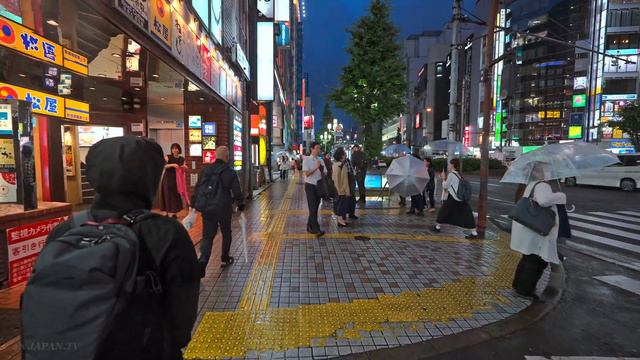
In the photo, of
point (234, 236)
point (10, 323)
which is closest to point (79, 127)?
point (234, 236)

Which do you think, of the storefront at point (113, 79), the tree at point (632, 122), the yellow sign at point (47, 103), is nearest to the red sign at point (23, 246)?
the storefront at point (113, 79)

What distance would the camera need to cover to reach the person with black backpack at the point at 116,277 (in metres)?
1.13

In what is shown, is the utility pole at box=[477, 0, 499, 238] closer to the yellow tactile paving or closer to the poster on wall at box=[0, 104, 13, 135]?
the yellow tactile paving

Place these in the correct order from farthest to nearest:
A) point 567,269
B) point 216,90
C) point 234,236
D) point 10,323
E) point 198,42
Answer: point 216,90
point 198,42
point 234,236
point 567,269
point 10,323

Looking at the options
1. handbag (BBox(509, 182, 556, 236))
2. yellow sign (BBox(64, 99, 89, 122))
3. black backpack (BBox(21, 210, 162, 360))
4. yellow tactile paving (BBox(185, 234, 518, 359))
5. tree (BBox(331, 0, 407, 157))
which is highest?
tree (BBox(331, 0, 407, 157))

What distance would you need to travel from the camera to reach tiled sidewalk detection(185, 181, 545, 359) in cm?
338

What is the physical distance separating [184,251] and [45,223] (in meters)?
4.32

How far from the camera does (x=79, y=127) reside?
37.4 ft

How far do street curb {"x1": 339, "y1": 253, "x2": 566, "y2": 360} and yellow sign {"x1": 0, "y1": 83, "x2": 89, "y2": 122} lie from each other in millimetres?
4985

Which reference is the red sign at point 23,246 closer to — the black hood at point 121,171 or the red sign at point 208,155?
the black hood at point 121,171

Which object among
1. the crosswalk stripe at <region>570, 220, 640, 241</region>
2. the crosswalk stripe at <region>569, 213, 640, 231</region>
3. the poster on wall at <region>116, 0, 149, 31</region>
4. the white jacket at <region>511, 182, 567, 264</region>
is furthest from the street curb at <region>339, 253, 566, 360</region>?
the crosswalk stripe at <region>569, 213, 640, 231</region>

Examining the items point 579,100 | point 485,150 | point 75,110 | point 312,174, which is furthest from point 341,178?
point 579,100

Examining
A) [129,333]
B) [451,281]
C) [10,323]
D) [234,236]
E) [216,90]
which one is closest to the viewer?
[129,333]

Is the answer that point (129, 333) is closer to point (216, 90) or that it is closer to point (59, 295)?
point (59, 295)
